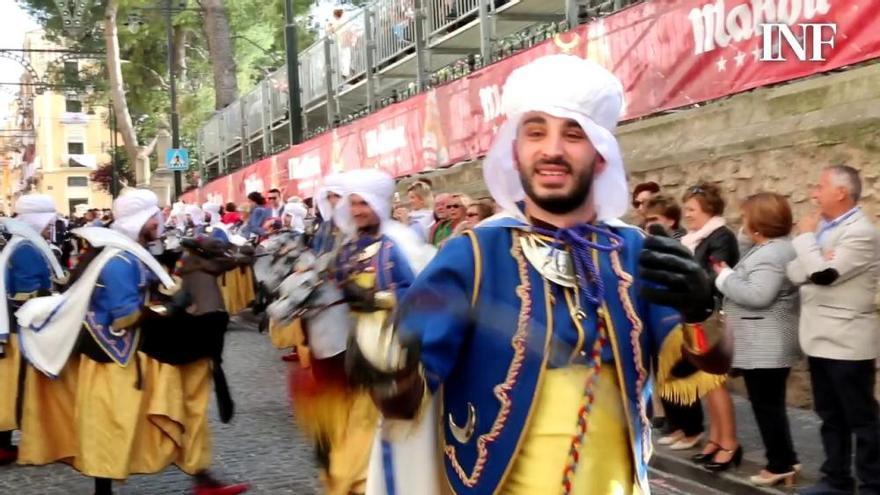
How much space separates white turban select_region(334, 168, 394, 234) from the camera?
523cm

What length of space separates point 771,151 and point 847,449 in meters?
3.29

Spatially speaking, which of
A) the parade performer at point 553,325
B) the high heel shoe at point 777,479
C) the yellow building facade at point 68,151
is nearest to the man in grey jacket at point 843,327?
the high heel shoe at point 777,479

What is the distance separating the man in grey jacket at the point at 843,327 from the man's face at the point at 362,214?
7.20 ft

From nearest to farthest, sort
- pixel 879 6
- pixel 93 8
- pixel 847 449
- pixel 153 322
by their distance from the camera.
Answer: pixel 847 449, pixel 153 322, pixel 879 6, pixel 93 8

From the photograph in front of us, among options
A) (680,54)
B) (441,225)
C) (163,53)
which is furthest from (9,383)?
(163,53)

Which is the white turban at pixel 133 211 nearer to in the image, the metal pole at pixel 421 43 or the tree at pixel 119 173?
the metal pole at pixel 421 43

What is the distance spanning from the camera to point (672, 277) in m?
2.39

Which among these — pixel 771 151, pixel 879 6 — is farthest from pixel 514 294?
pixel 771 151

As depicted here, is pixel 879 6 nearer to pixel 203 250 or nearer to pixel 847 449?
pixel 847 449

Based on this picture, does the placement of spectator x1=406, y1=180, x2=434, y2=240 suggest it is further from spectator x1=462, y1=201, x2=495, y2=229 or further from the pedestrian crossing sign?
the pedestrian crossing sign

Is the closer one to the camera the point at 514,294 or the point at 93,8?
the point at 514,294

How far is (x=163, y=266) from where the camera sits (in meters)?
6.39

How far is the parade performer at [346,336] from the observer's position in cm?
375

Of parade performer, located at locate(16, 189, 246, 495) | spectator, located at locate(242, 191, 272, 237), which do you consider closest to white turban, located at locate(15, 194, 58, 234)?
parade performer, located at locate(16, 189, 246, 495)
